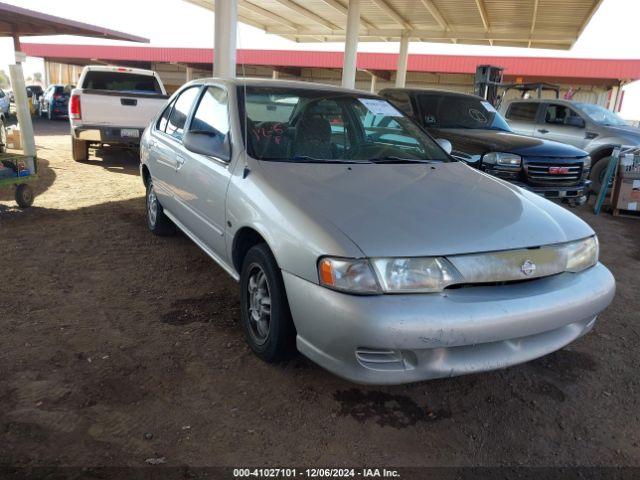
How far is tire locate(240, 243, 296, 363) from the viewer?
2758mm

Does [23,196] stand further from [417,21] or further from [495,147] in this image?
[417,21]

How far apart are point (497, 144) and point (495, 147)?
0.12 metres

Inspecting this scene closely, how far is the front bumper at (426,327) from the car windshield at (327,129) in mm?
1205

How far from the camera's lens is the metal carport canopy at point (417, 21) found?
42.8 feet

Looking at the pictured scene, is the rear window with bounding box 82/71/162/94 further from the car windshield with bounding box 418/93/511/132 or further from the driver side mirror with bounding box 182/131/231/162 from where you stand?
the driver side mirror with bounding box 182/131/231/162

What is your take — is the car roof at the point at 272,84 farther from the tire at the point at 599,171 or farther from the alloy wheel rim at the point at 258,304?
the tire at the point at 599,171

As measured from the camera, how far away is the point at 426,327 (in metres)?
2.28

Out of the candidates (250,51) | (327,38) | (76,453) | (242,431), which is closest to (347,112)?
(242,431)

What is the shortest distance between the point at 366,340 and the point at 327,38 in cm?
1969

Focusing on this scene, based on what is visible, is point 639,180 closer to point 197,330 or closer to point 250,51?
point 197,330

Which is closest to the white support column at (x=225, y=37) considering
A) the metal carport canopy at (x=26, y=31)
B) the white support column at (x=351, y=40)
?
the metal carport canopy at (x=26, y=31)

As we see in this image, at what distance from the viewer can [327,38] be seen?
20.2m

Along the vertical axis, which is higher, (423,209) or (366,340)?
(423,209)

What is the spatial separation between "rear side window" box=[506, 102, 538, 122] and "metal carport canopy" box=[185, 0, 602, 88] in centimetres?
299
